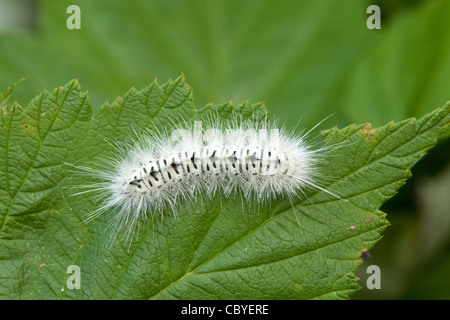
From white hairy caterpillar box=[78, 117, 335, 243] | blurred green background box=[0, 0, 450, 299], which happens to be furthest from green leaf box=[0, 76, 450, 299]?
blurred green background box=[0, 0, 450, 299]

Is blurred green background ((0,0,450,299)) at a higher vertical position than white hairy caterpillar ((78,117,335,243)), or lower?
higher

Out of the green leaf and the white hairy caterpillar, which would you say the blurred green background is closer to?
the white hairy caterpillar

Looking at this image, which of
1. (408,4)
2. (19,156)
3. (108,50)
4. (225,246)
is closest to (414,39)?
(408,4)

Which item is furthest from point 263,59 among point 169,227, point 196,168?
point 169,227

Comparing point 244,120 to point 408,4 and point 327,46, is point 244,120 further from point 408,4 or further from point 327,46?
point 408,4

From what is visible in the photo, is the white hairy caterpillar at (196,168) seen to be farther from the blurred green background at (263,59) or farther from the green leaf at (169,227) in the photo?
the blurred green background at (263,59)

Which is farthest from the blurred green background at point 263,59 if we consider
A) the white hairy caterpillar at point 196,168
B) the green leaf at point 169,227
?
the green leaf at point 169,227

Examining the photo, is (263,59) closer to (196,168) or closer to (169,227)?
(196,168)
